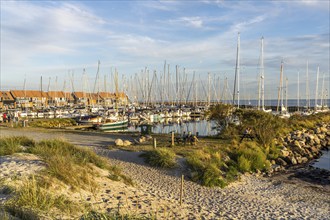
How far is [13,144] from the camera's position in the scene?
16062 mm

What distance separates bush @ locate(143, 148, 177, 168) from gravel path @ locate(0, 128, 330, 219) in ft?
1.45

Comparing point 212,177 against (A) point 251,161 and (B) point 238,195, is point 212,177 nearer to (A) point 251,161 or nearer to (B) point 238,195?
(B) point 238,195

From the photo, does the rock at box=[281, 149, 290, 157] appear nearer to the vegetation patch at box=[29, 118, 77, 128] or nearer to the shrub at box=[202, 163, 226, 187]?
the shrub at box=[202, 163, 226, 187]

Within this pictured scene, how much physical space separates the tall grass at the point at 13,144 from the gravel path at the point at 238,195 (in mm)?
4368

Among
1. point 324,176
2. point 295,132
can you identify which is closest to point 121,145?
point 324,176

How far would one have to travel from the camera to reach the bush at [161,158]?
55.3ft

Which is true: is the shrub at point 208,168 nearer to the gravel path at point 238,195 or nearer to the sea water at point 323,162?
the gravel path at point 238,195

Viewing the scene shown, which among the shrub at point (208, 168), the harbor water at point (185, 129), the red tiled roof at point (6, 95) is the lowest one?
the harbor water at point (185, 129)

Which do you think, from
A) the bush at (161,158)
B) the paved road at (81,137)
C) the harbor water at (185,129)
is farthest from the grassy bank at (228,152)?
the harbor water at (185,129)

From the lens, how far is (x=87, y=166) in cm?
1298

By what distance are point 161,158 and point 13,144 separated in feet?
25.6

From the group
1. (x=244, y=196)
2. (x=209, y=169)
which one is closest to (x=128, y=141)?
(x=209, y=169)

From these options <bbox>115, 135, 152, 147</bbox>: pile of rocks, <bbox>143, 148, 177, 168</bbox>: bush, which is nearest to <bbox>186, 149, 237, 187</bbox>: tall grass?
<bbox>143, 148, 177, 168</bbox>: bush

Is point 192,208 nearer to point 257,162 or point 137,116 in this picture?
point 257,162
